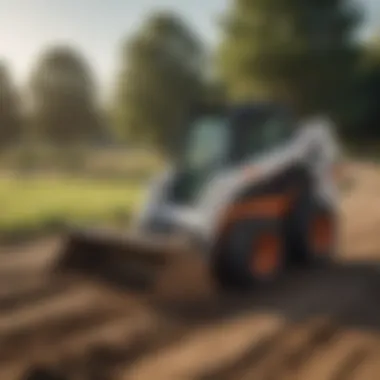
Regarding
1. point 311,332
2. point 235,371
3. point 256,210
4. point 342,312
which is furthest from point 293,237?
→ point 235,371

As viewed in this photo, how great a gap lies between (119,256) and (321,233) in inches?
30.1

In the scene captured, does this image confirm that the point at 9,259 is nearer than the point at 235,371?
No

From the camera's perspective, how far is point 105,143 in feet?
6.03

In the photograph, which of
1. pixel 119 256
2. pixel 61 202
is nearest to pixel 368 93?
pixel 119 256

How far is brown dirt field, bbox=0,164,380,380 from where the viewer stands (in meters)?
1.34

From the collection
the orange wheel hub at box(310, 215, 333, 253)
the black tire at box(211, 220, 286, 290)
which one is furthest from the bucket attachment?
the orange wheel hub at box(310, 215, 333, 253)

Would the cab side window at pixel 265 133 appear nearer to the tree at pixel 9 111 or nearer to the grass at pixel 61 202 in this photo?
the grass at pixel 61 202

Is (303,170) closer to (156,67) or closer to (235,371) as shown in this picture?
(156,67)

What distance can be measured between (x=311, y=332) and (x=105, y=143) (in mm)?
781

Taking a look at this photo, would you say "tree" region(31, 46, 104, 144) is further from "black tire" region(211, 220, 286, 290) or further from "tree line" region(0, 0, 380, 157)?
"black tire" region(211, 220, 286, 290)

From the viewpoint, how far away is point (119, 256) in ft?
6.28

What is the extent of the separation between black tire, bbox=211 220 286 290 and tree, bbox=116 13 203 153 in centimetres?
37

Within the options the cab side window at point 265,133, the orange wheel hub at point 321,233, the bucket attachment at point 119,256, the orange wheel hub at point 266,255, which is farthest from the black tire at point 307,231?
Result: the bucket attachment at point 119,256

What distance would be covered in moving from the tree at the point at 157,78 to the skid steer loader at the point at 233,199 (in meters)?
0.10
